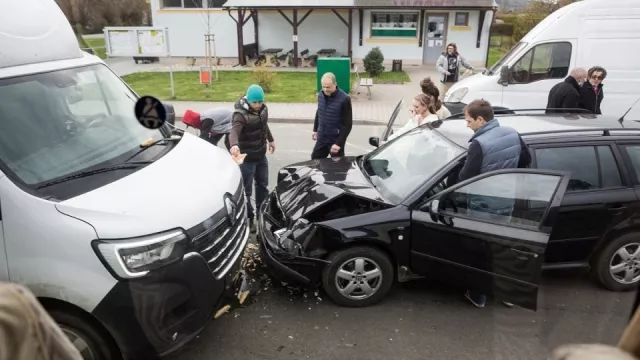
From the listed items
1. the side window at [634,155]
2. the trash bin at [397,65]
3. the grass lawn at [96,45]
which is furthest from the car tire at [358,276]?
the trash bin at [397,65]

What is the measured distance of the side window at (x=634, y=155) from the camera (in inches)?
171

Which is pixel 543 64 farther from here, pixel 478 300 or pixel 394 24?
pixel 394 24

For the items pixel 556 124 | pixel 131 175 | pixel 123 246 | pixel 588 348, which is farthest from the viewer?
pixel 556 124

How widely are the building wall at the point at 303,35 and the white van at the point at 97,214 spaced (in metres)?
21.1

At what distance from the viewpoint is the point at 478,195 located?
3.92 meters

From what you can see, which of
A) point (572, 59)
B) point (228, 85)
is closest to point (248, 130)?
point (572, 59)

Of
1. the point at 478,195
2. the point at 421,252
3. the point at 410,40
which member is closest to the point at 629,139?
the point at 478,195

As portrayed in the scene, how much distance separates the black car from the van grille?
1.68ft

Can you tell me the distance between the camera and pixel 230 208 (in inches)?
144

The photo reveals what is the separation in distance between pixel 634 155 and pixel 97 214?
436 cm

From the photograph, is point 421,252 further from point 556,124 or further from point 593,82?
point 593,82

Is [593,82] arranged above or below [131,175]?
above

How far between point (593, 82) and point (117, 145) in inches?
269

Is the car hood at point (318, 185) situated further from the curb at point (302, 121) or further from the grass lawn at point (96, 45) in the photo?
the curb at point (302, 121)
